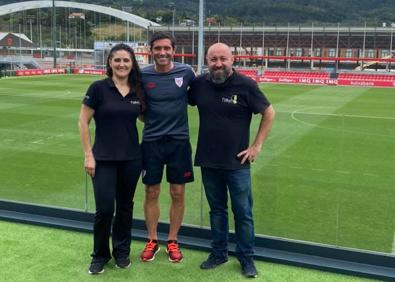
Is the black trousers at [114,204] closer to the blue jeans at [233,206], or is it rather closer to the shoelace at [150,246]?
the shoelace at [150,246]

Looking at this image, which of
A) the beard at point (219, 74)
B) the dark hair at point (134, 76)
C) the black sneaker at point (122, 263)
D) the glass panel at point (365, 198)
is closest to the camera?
the beard at point (219, 74)

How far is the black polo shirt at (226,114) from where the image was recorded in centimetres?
459

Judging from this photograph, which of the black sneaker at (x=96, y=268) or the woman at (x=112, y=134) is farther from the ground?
the woman at (x=112, y=134)

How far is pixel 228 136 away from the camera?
464 cm

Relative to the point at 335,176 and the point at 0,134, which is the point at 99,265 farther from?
the point at 0,134

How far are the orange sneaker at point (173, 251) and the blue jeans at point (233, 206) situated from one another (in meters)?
0.35

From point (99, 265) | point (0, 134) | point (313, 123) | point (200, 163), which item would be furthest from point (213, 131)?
point (0, 134)

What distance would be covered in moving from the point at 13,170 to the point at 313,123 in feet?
18.7

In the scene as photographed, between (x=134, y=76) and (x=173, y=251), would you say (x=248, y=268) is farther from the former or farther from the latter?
(x=134, y=76)

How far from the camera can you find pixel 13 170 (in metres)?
9.83

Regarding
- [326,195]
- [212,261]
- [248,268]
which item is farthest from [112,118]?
[326,195]

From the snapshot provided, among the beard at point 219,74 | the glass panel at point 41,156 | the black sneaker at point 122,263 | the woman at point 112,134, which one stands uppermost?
the beard at point 219,74

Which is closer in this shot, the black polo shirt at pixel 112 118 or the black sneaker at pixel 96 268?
the black polo shirt at pixel 112 118

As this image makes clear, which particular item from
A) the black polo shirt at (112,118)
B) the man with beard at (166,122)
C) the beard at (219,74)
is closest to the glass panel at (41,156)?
the man with beard at (166,122)
